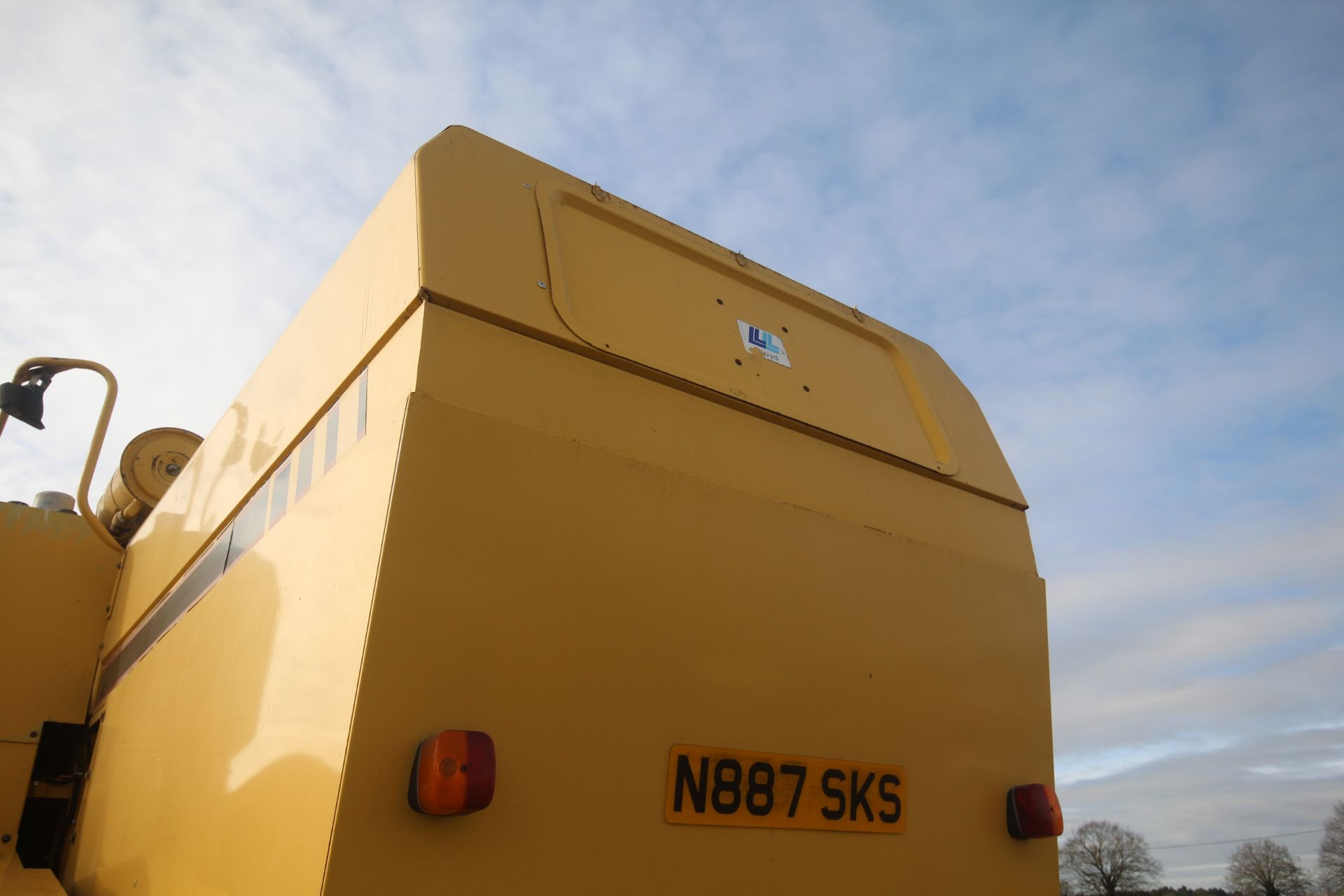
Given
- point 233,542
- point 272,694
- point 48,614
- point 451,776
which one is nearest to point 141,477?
point 48,614

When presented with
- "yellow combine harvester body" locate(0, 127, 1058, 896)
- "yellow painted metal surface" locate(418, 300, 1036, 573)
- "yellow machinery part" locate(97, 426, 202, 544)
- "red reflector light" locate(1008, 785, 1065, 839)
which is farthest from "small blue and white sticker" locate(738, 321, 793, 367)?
"yellow machinery part" locate(97, 426, 202, 544)

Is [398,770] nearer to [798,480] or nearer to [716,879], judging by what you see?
[716,879]


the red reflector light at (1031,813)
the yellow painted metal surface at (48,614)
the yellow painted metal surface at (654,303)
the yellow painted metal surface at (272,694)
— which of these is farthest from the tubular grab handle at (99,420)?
the red reflector light at (1031,813)

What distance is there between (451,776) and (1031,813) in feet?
4.40

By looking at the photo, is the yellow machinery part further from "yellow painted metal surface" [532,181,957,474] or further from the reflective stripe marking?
"yellow painted metal surface" [532,181,957,474]

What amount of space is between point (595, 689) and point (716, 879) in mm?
388

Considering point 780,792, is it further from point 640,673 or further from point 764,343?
point 764,343

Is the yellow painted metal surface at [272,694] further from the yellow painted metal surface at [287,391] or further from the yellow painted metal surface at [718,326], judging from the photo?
the yellow painted metal surface at [718,326]

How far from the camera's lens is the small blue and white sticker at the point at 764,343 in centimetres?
219

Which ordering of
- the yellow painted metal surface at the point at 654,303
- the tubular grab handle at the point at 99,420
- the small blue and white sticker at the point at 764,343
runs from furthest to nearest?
the tubular grab handle at the point at 99,420 < the small blue and white sticker at the point at 764,343 < the yellow painted metal surface at the point at 654,303

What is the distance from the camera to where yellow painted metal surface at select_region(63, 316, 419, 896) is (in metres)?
1.33

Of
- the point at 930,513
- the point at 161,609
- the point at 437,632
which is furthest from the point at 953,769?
the point at 161,609

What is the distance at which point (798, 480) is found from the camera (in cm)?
197

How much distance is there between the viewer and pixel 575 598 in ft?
5.00
